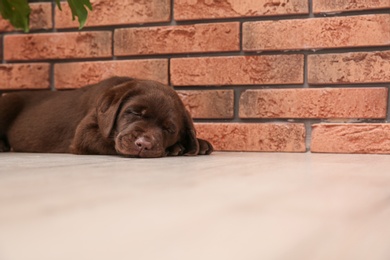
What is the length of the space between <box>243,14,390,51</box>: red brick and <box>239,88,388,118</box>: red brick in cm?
19

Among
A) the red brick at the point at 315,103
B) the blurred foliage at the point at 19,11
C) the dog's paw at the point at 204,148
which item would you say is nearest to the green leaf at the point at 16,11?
the blurred foliage at the point at 19,11

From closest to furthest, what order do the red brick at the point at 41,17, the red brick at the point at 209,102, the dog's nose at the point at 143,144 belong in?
the dog's nose at the point at 143,144 → the red brick at the point at 209,102 → the red brick at the point at 41,17

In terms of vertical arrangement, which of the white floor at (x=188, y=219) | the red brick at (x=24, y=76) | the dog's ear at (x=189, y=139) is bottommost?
the dog's ear at (x=189, y=139)

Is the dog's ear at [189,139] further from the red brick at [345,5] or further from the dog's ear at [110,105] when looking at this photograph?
the red brick at [345,5]

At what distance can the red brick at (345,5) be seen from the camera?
2441 millimetres

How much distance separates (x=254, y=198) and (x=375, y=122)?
172 cm

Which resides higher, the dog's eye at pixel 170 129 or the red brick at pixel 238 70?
the red brick at pixel 238 70

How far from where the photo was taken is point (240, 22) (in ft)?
8.66

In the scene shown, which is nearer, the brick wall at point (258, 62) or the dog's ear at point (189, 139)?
the dog's ear at point (189, 139)

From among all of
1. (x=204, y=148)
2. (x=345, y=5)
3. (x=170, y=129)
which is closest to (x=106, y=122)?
(x=170, y=129)

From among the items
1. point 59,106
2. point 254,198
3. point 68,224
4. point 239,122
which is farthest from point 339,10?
point 68,224

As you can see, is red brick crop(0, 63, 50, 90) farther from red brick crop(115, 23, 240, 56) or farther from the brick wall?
red brick crop(115, 23, 240, 56)

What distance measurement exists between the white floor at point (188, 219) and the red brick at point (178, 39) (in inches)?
61.6

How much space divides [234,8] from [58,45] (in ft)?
3.02
